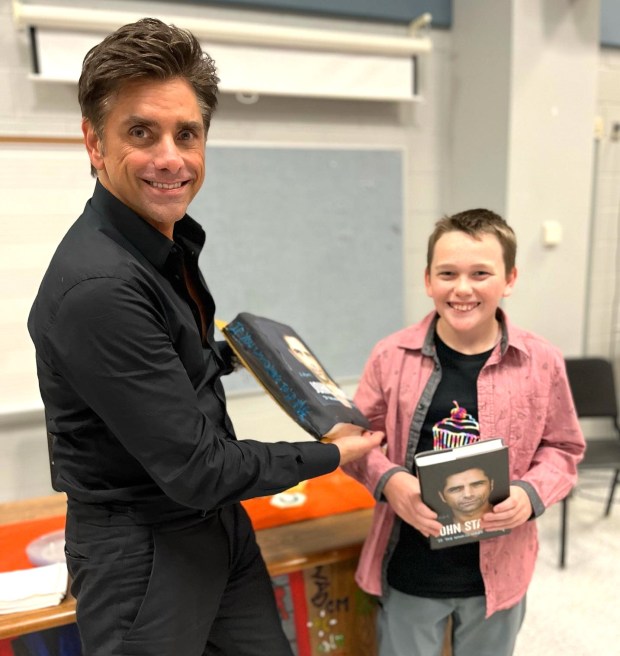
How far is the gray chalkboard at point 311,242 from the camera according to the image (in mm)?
2605

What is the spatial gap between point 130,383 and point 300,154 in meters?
2.04

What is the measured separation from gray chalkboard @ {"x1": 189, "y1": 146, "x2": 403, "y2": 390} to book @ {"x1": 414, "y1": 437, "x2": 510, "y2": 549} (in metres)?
1.67

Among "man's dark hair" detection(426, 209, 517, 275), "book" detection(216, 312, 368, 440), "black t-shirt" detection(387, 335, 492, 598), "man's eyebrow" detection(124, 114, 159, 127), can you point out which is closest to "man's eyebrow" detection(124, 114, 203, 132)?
"man's eyebrow" detection(124, 114, 159, 127)

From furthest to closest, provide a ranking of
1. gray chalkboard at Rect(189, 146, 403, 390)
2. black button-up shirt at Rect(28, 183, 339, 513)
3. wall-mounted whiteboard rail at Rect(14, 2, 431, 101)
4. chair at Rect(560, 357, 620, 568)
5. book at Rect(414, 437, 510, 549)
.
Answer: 1. chair at Rect(560, 357, 620, 568)
2. gray chalkboard at Rect(189, 146, 403, 390)
3. wall-mounted whiteboard rail at Rect(14, 2, 431, 101)
4. book at Rect(414, 437, 510, 549)
5. black button-up shirt at Rect(28, 183, 339, 513)

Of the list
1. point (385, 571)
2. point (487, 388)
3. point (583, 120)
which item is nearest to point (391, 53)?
point (583, 120)

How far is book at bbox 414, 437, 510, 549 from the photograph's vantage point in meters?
1.09

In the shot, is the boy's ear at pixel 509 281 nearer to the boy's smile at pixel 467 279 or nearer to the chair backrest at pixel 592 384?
the boy's smile at pixel 467 279

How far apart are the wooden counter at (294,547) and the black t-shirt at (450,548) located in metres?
0.22

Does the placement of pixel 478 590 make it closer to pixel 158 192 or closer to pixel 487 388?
pixel 487 388

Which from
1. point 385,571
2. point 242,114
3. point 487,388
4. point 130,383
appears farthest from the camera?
point 242,114

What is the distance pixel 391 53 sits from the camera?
263 cm

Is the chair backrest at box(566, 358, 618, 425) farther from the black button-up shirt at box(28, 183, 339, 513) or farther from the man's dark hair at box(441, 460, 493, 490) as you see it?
the black button-up shirt at box(28, 183, 339, 513)

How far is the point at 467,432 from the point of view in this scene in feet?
4.06

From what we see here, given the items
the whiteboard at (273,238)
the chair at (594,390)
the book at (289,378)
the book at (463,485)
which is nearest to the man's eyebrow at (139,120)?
the book at (289,378)
